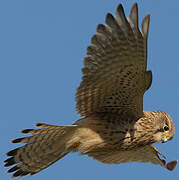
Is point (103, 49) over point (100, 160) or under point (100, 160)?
over

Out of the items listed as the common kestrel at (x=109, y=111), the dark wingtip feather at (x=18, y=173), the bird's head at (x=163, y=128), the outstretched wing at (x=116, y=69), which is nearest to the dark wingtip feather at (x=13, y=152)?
the common kestrel at (x=109, y=111)

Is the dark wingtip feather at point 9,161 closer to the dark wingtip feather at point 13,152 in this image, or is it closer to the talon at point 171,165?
the dark wingtip feather at point 13,152

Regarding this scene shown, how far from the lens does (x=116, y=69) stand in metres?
5.16

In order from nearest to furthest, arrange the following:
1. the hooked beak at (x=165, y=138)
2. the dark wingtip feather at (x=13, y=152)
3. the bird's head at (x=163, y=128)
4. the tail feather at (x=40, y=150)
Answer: the tail feather at (x=40, y=150)
the dark wingtip feather at (x=13, y=152)
the bird's head at (x=163, y=128)
the hooked beak at (x=165, y=138)

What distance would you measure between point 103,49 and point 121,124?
1.32 metres

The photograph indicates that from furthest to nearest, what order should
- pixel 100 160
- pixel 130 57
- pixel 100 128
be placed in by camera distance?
pixel 100 160
pixel 100 128
pixel 130 57

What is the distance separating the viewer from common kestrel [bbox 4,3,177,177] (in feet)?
16.0

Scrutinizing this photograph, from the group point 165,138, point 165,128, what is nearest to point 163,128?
point 165,128

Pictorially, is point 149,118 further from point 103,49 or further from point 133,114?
point 103,49

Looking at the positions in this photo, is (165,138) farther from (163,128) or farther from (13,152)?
Answer: (13,152)

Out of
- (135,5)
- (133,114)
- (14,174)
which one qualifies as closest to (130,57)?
(135,5)

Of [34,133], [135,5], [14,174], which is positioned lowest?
[14,174]

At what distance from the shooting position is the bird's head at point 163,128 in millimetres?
5961

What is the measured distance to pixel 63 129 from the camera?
17.6ft
